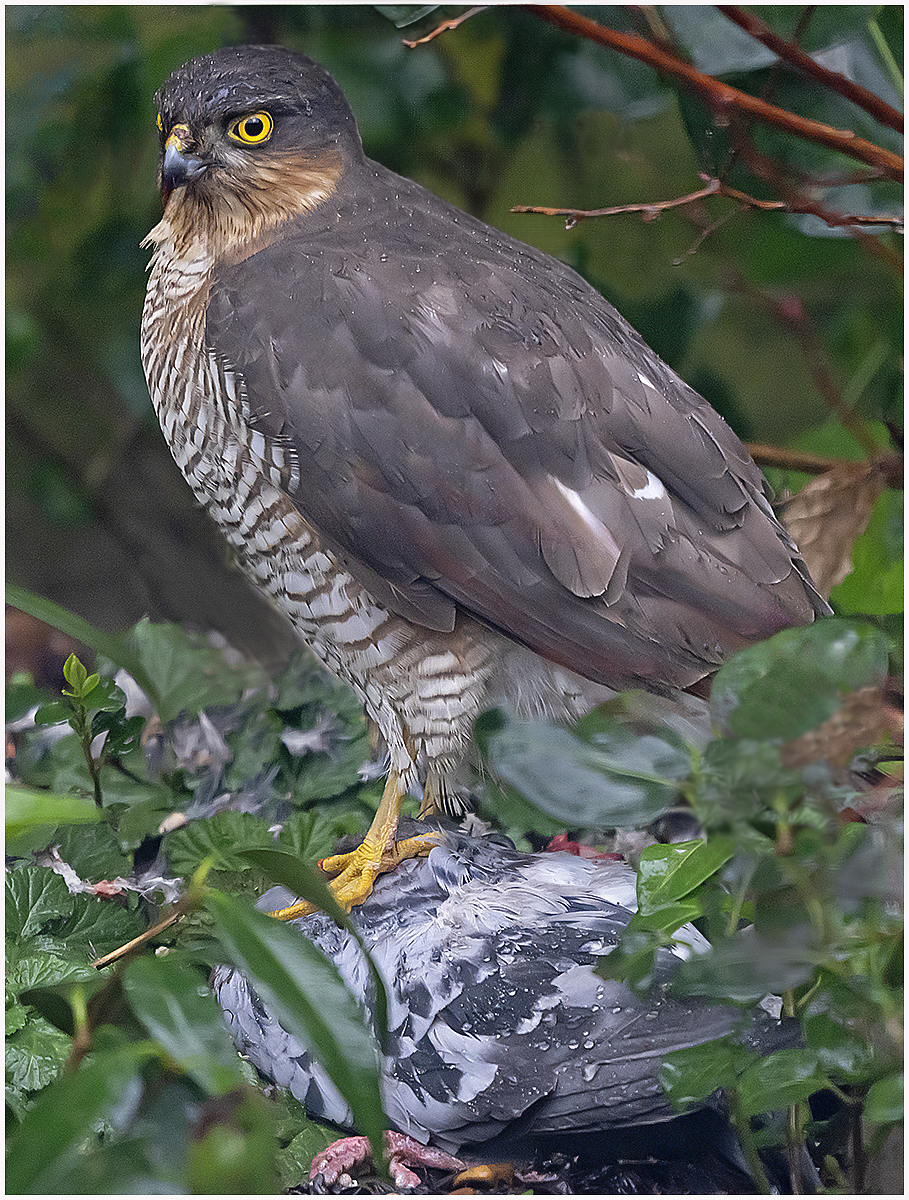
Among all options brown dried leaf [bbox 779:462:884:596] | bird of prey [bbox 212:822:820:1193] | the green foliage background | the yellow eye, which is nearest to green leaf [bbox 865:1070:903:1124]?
the green foliage background

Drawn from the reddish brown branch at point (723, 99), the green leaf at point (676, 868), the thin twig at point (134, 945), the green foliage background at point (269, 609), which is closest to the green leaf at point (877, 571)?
the green foliage background at point (269, 609)

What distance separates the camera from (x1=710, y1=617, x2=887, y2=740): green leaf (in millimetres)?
719

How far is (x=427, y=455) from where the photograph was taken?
1077 mm

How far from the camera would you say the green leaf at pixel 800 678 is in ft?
2.36

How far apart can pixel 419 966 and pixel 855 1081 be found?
40 cm

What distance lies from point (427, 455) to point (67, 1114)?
2.15 feet

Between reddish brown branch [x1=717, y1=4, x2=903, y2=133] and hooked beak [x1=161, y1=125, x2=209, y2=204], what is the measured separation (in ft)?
1.81

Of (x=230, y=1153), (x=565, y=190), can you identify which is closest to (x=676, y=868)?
(x=230, y=1153)

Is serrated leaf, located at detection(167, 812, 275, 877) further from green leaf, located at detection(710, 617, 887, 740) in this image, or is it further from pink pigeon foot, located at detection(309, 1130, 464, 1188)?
green leaf, located at detection(710, 617, 887, 740)

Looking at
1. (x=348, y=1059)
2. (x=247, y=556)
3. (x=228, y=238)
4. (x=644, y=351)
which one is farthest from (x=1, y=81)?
(x=348, y=1059)

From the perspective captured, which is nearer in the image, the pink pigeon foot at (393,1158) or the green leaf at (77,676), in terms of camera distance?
the pink pigeon foot at (393,1158)

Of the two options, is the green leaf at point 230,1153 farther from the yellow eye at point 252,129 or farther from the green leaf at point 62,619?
the yellow eye at point 252,129

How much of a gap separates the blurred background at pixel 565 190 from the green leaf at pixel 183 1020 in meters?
0.73

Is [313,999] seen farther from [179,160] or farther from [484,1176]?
[179,160]
